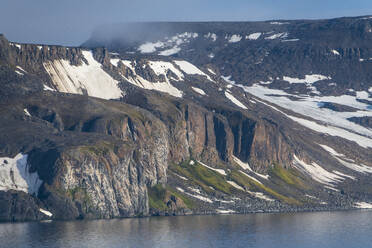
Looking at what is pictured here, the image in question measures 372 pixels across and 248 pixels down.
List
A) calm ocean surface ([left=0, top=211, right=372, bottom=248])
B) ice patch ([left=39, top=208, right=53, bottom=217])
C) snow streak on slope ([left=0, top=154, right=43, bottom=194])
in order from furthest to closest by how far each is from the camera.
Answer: snow streak on slope ([left=0, top=154, right=43, bottom=194])
ice patch ([left=39, top=208, right=53, bottom=217])
calm ocean surface ([left=0, top=211, right=372, bottom=248])

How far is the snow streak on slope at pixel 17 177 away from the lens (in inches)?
7308

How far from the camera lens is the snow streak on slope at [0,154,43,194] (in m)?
186

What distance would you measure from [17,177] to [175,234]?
41079 millimetres

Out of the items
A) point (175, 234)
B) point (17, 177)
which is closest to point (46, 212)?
point (17, 177)

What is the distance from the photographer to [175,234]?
547 feet

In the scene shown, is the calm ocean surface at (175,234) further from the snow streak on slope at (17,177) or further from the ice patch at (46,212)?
the snow streak on slope at (17,177)

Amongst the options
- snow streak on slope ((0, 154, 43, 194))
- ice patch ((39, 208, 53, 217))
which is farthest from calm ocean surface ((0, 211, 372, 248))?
snow streak on slope ((0, 154, 43, 194))

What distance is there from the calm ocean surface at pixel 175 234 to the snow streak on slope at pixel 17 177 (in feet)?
40.4

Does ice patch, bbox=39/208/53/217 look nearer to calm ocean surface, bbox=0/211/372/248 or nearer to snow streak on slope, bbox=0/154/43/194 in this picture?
snow streak on slope, bbox=0/154/43/194

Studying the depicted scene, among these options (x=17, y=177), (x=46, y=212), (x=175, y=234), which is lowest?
(x=175, y=234)

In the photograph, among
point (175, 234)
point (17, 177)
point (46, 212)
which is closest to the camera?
point (175, 234)

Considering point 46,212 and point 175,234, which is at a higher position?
point 46,212

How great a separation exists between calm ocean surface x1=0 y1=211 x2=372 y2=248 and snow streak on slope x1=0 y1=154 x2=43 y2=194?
1230cm

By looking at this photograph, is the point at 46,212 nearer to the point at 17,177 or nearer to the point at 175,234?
the point at 17,177
